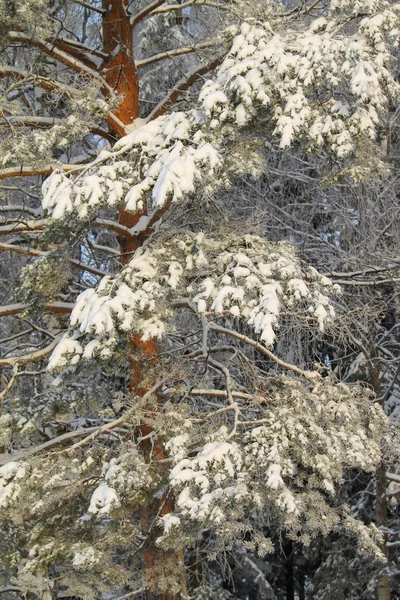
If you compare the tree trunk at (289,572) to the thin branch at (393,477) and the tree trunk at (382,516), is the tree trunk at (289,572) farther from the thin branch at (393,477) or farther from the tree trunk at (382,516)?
the thin branch at (393,477)

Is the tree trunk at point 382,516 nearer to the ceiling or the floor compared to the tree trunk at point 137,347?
nearer to the floor

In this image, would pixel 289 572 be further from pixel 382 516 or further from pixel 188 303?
pixel 188 303

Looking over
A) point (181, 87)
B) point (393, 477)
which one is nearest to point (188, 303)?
point (181, 87)

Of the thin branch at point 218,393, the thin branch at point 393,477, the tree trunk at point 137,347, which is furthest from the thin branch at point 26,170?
the thin branch at point 393,477

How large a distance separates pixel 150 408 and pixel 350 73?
3252 millimetres

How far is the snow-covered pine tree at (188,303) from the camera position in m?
5.02

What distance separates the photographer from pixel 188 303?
6305mm

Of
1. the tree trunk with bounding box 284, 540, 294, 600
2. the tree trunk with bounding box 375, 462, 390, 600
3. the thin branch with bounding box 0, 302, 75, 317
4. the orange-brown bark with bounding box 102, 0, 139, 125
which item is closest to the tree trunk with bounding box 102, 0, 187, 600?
the orange-brown bark with bounding box 102, 0, 139, 125

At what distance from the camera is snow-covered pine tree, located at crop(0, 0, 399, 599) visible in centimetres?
502

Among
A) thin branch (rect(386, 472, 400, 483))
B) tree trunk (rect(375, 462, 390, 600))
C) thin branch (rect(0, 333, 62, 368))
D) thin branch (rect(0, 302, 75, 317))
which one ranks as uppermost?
thin branch (rect(0, 302, 75, 317))

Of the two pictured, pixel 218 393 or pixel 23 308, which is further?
pixel 218 393

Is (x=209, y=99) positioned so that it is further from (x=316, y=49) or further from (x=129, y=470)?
(x=129, y=470)

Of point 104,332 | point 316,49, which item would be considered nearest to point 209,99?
point 316,49

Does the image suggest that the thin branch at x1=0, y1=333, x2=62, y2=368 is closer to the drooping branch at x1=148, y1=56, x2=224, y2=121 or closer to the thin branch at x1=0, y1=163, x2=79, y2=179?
the thin branch at x1=0, y1=163, x2=79, y2=179
